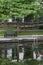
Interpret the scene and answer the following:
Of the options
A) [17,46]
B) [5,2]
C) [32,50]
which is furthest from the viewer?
[5,2]

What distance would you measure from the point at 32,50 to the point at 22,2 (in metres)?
8.11

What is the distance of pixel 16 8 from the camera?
89.1 feet

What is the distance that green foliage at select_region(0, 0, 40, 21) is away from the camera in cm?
2703

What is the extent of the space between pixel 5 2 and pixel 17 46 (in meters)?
6.48

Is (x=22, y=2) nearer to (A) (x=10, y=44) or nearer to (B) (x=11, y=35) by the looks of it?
(B) (x=11, y=35)

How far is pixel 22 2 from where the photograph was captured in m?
27.5

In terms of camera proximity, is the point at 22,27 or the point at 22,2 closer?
the point at 22,2

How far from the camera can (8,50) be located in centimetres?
2106

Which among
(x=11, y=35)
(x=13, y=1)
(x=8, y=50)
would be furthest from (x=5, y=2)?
(x=8, y=50)

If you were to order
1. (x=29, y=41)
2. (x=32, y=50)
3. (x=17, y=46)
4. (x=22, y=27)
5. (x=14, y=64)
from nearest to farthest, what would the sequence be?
(x=14, y=64), (x=32, y=50), (x=17, y=46), (x=29, y=41), (x=22, y=27)

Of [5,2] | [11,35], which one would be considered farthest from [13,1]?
[11,35]

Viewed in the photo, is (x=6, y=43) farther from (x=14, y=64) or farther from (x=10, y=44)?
(x=14, y=64)

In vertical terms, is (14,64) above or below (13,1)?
below

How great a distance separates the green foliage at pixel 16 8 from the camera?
27.0m
